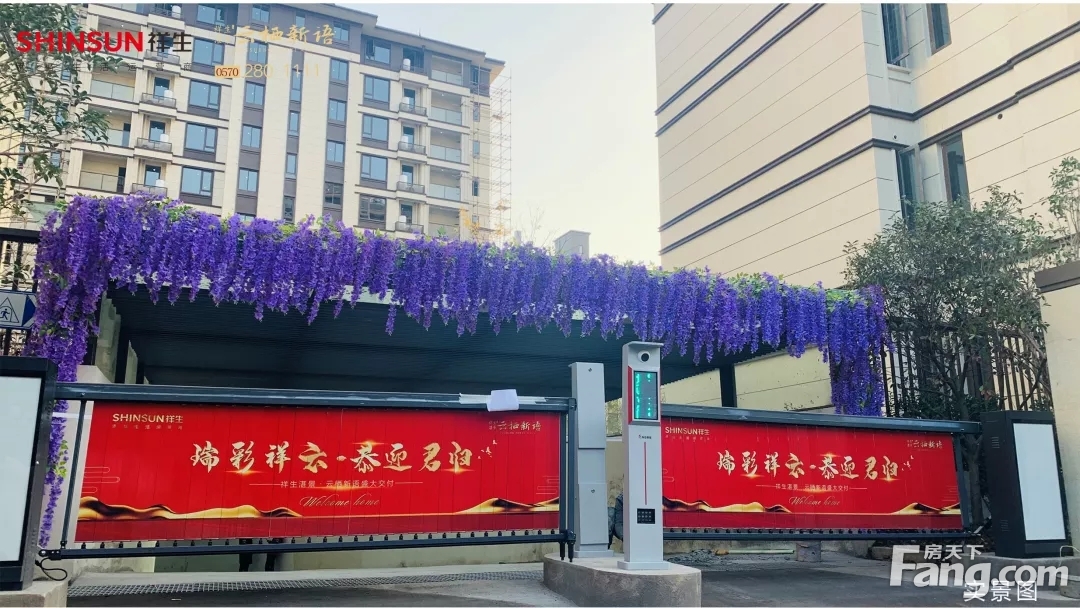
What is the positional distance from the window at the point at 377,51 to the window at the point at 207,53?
29.3ft

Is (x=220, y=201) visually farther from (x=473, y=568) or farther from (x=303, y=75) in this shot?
(x=473, y=568)

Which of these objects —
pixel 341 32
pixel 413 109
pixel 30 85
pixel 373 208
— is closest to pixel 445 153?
pixel 413 109

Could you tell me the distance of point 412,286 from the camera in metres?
10.3

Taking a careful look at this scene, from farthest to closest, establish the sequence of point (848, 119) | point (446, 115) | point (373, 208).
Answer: point (446, 115)
point (373, 208)
point (848, 119)

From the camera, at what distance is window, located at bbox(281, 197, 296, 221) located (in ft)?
146

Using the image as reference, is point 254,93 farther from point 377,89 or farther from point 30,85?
point 30,85

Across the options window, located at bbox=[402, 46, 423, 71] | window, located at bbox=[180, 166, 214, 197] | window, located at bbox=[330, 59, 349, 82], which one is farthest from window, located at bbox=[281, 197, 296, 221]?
window, located at bbox=[402, 46, 423, 71]

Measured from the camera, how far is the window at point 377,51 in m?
50.2

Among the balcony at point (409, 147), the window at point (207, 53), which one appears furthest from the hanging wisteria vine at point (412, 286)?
the window at point (207, 53)

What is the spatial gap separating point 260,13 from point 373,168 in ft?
38.4

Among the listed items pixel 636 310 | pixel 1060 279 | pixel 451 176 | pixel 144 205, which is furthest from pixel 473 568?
pixel 451 176

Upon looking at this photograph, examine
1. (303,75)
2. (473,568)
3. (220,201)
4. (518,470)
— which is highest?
(303,75)

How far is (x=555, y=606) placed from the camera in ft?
23.0

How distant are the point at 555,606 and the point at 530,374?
9.86m
